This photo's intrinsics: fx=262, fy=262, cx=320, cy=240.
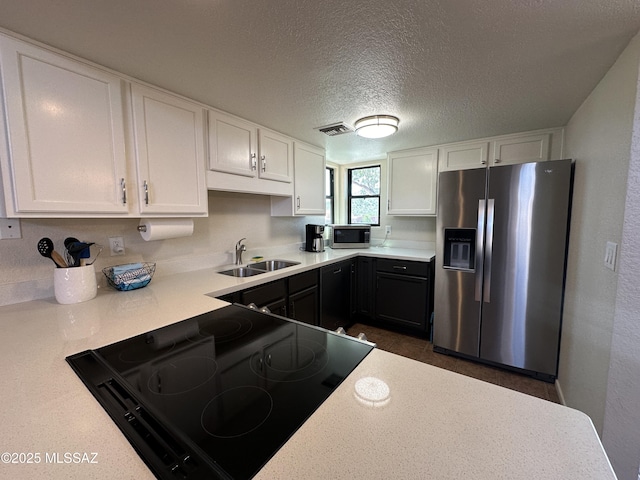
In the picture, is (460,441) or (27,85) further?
(27,85)

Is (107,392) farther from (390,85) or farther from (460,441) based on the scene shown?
(390,85)

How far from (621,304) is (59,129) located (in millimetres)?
2640

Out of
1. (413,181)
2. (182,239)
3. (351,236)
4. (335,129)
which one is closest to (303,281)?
(182,239)

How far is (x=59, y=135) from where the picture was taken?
1216 mm

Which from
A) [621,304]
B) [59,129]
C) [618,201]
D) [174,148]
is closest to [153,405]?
[59,129]

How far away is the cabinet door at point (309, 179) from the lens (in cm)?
→ 263

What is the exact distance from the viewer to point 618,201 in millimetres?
1193

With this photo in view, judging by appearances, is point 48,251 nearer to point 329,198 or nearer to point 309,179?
point 309,179

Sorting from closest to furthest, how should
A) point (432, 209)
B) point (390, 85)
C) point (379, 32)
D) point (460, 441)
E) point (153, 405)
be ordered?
point (460, 441) → point (153, 405) → point (379, 32) → point (390, 85) → point (432, 209)

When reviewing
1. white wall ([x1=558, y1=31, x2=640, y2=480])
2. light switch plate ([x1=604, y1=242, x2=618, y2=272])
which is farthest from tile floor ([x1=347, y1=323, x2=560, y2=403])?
light switch plate ([x1=604, y1=242, x2=618, y2=272])

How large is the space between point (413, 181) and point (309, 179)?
1195 millimetres

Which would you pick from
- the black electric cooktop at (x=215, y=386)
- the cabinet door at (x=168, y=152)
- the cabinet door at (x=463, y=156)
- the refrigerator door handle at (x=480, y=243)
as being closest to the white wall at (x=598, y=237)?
the refrigerator door handle at (x=480, y=243)

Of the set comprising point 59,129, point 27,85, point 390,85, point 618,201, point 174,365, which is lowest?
point 174,365

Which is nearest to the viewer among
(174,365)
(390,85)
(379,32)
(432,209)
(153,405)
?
(153,405)
